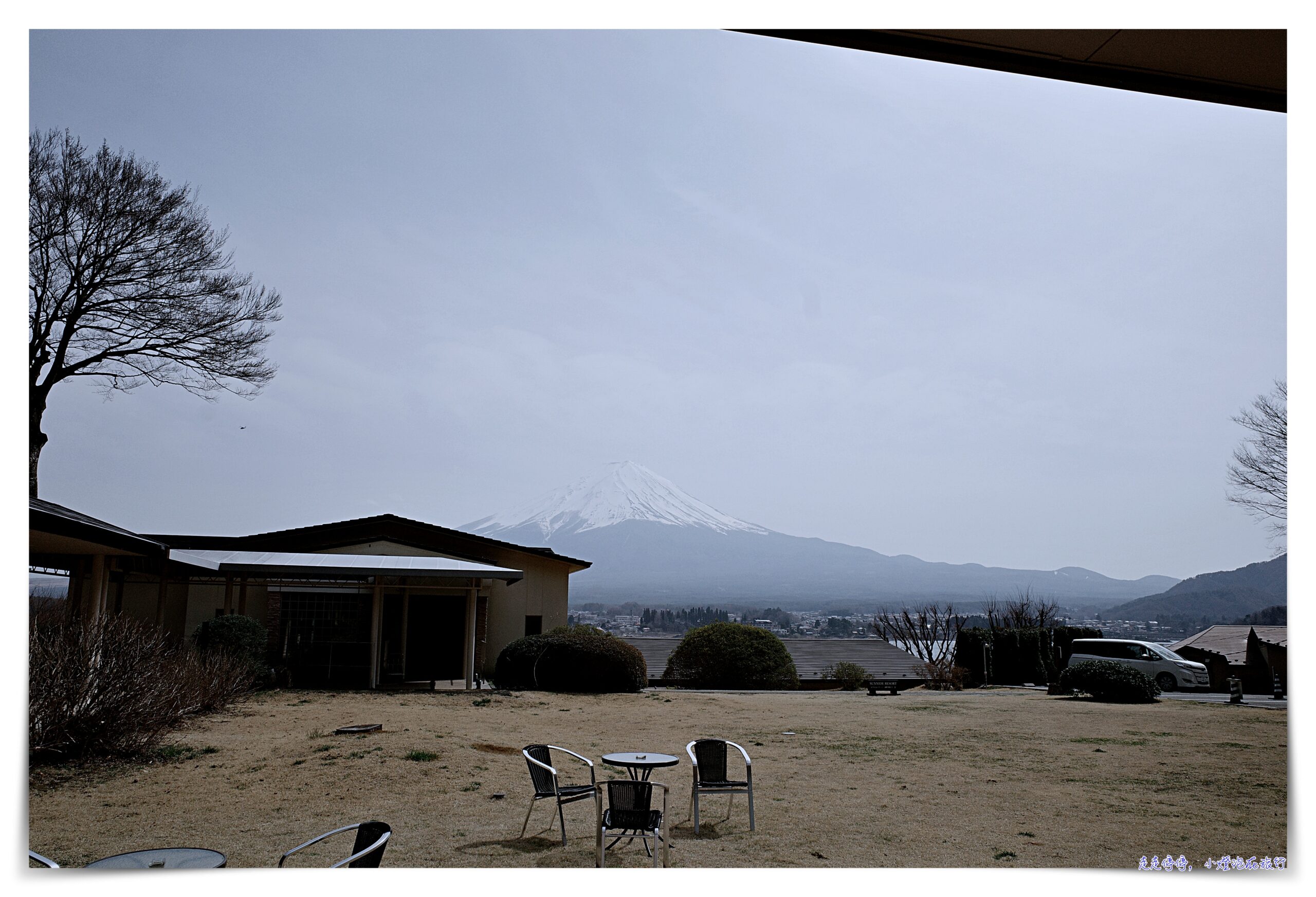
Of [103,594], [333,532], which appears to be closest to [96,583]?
[103,594]

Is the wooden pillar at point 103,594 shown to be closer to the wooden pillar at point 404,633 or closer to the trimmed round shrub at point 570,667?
the wooden pillar at point 404,633

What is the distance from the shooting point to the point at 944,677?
2350 centimetres

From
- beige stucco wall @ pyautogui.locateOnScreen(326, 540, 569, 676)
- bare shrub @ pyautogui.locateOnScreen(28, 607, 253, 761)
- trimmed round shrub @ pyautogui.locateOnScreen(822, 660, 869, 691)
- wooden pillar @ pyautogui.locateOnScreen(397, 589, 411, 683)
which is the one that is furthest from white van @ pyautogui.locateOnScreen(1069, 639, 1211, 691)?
bare shrub @ pyautogui.locateOnScreen(28, 607, 253, 761)

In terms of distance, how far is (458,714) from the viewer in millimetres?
12844

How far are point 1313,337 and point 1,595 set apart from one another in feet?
20.1

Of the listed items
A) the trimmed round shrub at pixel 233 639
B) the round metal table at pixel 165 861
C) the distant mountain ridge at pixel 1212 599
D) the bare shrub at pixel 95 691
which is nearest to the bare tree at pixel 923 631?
the distant mountain ridge at pixel 1212 599

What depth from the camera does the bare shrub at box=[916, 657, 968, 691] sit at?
2305 centimetres

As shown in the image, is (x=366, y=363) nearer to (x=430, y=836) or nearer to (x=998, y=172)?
(x=998, y=172)

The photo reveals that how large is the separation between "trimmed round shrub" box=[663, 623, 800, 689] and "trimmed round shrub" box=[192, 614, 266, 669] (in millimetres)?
9895

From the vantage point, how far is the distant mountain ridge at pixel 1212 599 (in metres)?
44.8

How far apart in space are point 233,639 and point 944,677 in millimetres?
17511

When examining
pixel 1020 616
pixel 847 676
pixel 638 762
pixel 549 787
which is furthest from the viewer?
pixel 1020 616

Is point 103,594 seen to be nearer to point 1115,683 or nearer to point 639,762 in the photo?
point 639,762

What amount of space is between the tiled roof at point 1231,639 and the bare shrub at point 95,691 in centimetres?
2652
